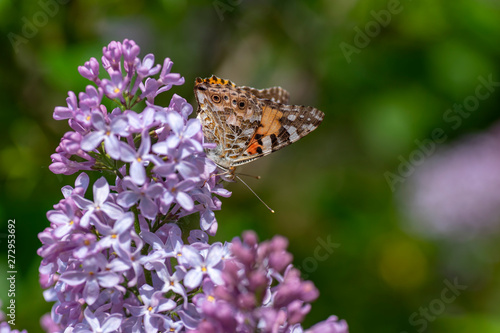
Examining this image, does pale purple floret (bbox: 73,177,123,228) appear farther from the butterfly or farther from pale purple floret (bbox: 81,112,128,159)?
the butterfly

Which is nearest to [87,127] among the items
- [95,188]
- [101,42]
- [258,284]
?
[95,188]

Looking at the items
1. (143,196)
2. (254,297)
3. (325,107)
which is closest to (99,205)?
(143,196)

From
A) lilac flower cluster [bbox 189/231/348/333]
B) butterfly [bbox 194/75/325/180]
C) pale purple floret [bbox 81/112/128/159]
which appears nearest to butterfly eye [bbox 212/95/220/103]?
butterfly [bbox 194/75/325/180]

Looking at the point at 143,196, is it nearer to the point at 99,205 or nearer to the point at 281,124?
the point at 99,205

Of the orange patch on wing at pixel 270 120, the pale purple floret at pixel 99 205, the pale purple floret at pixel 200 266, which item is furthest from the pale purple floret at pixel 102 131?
the orange patch on wing at pixel 270 120

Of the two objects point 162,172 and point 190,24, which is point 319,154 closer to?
point 190,24
